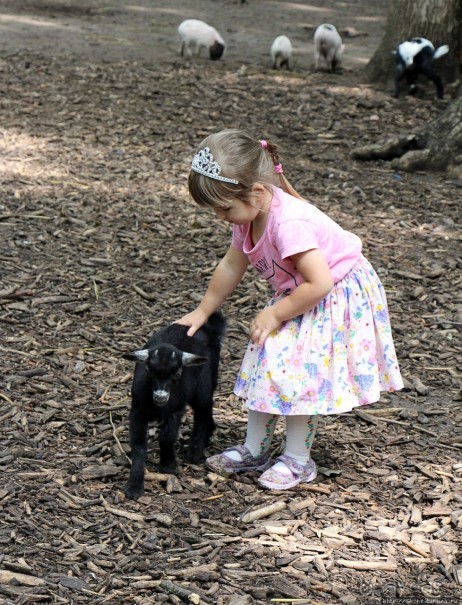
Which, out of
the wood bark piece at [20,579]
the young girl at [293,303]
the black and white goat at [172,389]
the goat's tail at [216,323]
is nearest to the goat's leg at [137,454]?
the black and white goat at [172,389]

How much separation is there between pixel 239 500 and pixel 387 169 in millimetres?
5009

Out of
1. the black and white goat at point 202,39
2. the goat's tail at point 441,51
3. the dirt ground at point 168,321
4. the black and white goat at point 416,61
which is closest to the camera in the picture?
the dirt ground at point 168,321

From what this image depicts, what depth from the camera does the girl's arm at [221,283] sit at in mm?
4027

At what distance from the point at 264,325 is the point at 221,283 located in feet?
1.22

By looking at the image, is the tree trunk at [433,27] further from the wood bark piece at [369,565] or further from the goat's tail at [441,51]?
the wood bark piece at [369,565]

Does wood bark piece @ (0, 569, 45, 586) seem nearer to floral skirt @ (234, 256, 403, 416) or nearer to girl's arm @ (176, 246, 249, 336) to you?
floral skirt @ (234, 256, 403, 416)

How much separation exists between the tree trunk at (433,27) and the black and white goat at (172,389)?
7411 millimetres

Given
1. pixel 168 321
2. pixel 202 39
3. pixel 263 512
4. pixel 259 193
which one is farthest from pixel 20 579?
pixel 202 39

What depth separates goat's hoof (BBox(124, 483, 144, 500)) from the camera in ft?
12.4

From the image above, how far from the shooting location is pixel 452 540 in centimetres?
354

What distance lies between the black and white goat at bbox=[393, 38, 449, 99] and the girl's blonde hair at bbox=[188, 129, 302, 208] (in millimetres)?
6495

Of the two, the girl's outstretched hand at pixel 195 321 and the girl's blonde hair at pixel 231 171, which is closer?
the girl's blonde hair at pixel 231 171

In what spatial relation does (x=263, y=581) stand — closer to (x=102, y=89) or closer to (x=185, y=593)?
(x=185, y=593)

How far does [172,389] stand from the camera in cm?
387
